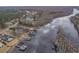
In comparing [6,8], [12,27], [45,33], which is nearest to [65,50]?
[45,33]

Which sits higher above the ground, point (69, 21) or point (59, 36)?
point (69, 21)
